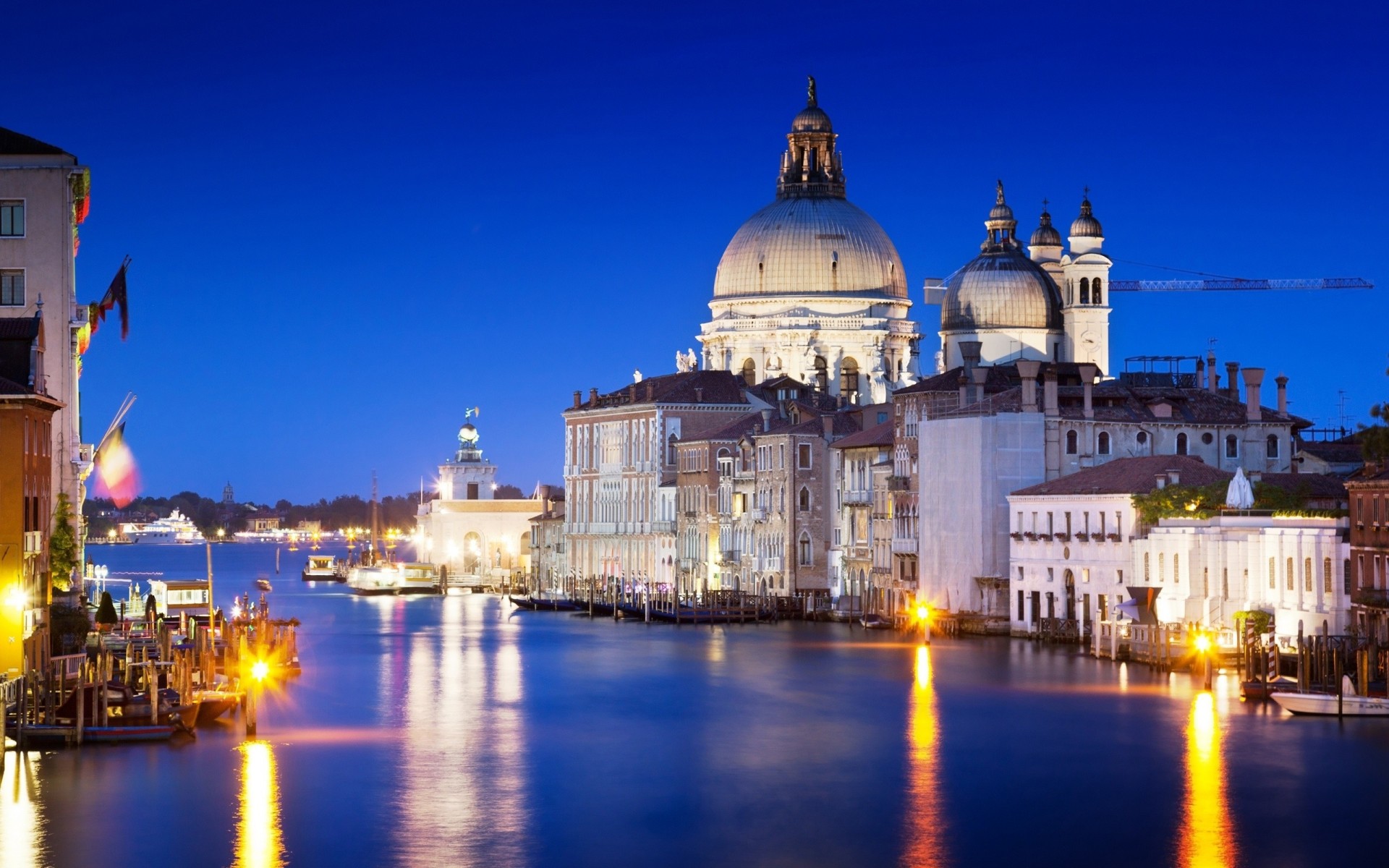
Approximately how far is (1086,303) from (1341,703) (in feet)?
151

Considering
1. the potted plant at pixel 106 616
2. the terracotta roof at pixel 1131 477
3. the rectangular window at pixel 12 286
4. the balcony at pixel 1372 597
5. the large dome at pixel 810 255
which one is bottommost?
the potted plant at pixel 106 616

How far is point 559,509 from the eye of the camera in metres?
101

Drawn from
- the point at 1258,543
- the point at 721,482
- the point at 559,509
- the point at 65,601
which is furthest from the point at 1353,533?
the point at 559,509

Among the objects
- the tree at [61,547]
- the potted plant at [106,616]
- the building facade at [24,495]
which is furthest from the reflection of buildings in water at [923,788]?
the potted plant at [106,616]

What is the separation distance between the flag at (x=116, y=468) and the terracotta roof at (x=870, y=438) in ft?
82.4

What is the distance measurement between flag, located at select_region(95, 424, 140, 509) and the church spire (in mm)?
50173

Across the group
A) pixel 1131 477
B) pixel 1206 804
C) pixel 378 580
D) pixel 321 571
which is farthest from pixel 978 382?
pixel 321 571

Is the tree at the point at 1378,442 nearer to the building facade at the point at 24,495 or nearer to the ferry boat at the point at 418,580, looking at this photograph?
the building facade at the point at 24,495

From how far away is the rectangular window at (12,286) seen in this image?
4334 cm

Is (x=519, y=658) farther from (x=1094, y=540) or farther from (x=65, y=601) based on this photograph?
(x=65, y=601)

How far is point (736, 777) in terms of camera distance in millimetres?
34312

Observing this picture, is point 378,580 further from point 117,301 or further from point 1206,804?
point 1206,804

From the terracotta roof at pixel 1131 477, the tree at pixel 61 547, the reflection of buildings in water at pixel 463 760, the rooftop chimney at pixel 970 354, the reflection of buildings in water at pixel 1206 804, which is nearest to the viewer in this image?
the reflection of buildings in water at pixel 1206 804

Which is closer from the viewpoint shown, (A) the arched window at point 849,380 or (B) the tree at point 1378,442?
(B) the tree at point 1378,442
